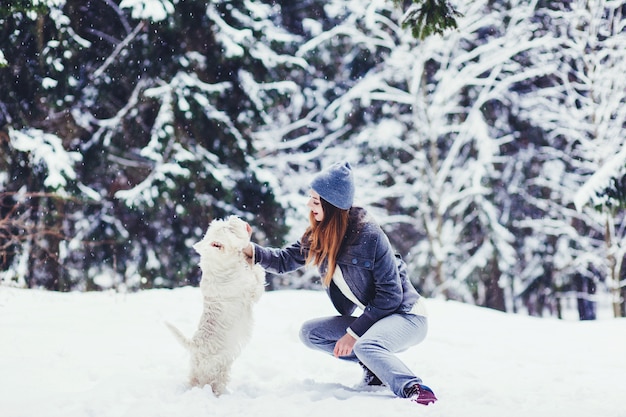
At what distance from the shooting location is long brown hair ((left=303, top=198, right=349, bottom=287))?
344 cm

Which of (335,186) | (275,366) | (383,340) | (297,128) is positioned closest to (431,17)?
(335,186)

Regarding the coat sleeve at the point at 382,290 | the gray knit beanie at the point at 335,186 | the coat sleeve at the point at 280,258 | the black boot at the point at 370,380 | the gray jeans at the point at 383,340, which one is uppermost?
the gray knit beanie at the point at 335,186

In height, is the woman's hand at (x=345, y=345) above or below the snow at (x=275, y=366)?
above

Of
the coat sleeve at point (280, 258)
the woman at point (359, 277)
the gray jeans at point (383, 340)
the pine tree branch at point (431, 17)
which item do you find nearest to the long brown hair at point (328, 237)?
the woman at point (359, 277)

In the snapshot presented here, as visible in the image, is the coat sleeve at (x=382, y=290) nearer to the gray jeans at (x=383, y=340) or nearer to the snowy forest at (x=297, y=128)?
the gray jeans at (x=383, y=340)

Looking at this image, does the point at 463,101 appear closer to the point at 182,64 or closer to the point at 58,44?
the point at 182,64

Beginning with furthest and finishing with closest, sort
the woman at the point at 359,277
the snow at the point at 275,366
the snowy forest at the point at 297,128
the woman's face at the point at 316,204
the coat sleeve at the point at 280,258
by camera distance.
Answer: the snowy forest at the point at 297,128 < the coat sleeve at the point at 280,258 < the woman's face at the point at 316,204 < the woman at the point at 359,277 < the snow at the point at 275,366

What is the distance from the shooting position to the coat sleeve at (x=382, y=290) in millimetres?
3355

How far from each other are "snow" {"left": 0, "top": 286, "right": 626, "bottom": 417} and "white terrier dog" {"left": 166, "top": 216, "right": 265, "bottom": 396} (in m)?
0.13

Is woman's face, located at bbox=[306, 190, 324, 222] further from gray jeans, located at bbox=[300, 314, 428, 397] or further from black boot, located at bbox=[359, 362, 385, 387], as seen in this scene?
black boot, located at bbox=[359, 362, 385, 387]

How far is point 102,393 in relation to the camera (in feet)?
10.8

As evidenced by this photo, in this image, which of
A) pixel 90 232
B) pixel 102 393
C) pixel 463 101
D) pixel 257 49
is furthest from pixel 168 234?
pixel 102 393

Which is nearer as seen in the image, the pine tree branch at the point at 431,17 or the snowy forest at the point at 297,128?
the pine tree branch at the point at 431,17

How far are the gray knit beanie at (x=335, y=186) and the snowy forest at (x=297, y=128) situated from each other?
7164 mm
